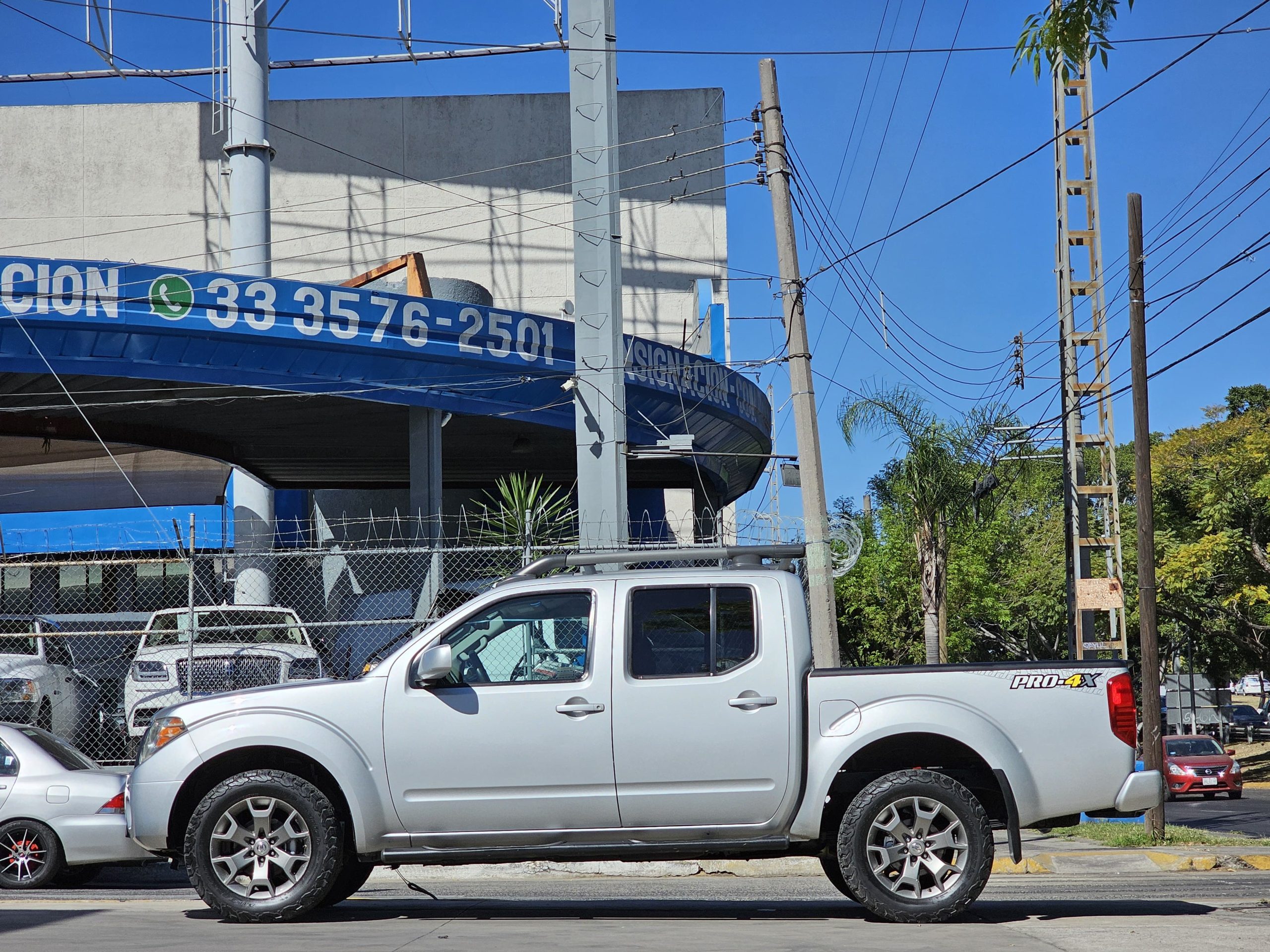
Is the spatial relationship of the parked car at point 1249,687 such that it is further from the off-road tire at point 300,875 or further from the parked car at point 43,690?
the off-road tire at point 300,875

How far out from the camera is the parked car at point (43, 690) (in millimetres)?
13312

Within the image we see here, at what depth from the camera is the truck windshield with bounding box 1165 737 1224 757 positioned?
28562mm

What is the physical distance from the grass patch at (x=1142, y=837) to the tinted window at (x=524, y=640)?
23.6ft

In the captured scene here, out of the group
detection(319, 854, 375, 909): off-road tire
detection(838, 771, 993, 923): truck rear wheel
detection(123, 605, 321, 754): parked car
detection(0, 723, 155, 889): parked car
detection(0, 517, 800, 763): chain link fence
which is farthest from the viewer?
detection(123, 605, 321, 754): parked car

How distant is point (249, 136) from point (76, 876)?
63.4 feet

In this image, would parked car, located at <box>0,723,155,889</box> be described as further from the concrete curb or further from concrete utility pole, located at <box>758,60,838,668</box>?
concrete utility pole, located at <box>758,60,838,668</box>

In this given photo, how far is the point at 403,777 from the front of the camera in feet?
22.0

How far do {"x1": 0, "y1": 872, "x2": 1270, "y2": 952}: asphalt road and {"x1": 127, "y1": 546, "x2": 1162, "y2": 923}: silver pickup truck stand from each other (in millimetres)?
355

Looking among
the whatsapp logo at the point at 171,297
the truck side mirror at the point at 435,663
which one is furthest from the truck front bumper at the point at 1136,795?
the whatsapp logo at the point at 171,297

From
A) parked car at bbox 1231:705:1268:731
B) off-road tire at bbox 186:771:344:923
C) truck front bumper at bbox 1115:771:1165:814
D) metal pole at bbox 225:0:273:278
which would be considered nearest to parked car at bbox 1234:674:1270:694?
parked car at bbox 1231:705:1268:731

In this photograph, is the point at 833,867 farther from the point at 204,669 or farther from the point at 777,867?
the point at 204,669

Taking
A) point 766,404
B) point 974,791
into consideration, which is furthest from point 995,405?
point 974,791

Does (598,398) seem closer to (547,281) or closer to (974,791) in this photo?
(974,791)

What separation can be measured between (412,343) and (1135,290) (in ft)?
38.3
